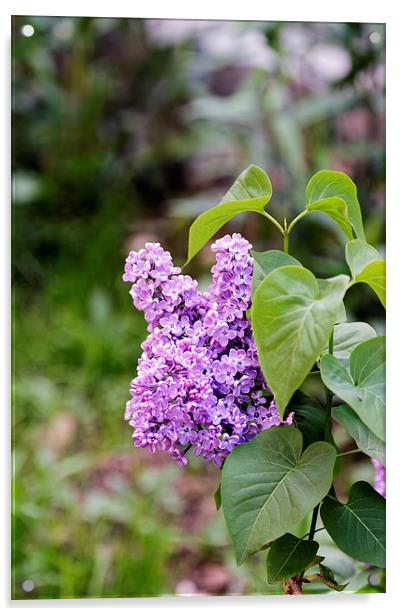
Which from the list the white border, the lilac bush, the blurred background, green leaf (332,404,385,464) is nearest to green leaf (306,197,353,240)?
the lilac bush

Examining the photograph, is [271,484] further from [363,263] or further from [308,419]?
[363,263]

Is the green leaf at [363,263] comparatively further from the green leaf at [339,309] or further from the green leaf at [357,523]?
the green leaf at [357,523]

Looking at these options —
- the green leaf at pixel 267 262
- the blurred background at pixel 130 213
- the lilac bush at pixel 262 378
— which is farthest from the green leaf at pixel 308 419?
the blurred background at pixel 130 213

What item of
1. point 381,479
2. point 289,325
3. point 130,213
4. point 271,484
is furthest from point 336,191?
point 130,213

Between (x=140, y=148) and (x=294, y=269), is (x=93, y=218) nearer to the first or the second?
(x=140, y=148)

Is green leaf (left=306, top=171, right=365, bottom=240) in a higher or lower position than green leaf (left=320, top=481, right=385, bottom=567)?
higher

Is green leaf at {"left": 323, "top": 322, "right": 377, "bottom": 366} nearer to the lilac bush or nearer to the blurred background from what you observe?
the lilac bush
